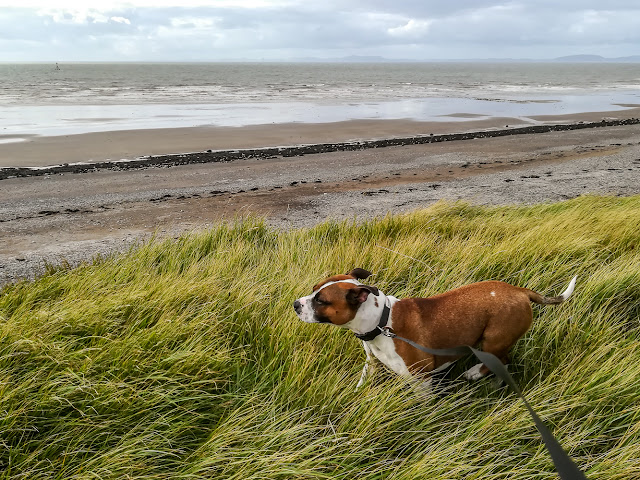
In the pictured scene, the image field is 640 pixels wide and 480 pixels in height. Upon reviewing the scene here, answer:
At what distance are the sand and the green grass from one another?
171 inches

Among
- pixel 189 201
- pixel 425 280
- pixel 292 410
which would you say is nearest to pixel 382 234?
pixel 425 280

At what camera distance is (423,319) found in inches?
138

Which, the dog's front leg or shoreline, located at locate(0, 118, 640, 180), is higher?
shoreline, located at locate(0, 118, 640, 180)

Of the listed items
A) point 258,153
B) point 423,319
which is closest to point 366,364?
point 423,319

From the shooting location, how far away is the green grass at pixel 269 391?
8.34 feet

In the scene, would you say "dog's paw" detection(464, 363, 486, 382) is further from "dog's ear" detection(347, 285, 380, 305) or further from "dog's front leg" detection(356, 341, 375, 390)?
"dog's ear" detection(347, 285, 380, 305)

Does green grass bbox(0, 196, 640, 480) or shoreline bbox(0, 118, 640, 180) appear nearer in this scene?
green grass bbox(0, 196, 640, 480)

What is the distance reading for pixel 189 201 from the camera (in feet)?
44.2

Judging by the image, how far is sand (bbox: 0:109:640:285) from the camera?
1095 centimetres

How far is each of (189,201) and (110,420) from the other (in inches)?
444

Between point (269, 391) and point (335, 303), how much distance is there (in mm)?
753

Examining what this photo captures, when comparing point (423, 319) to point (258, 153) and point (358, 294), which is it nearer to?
point (358, 294)

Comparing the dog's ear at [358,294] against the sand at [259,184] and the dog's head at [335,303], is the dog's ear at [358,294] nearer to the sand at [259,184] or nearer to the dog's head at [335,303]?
the dog's head at [335,303]

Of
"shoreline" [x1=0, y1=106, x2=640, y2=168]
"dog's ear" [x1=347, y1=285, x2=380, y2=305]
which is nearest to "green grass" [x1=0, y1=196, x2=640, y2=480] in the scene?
"dog's ear" [x1=347, y1=285, x2=380, y2=305]
